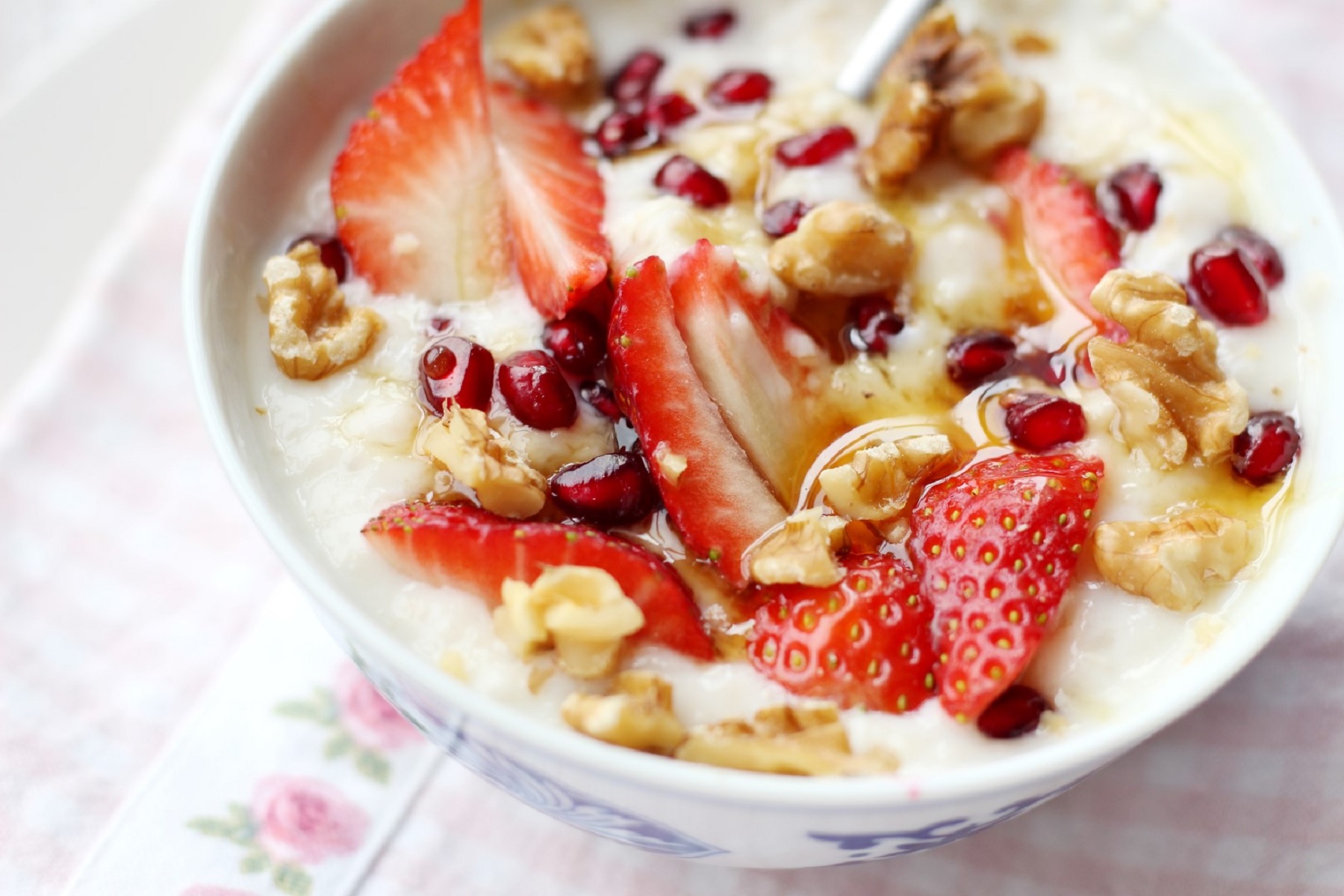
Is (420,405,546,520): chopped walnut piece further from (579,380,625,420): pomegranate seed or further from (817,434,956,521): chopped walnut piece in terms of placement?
(817,434,956,521): chopped walnut piece

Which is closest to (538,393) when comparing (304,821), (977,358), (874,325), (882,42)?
(874,325)

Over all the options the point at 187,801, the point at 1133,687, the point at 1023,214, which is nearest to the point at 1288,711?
the point at 1133,687

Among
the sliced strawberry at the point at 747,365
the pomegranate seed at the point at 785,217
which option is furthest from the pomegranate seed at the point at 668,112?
the sliced strawberry at the point at 747,365

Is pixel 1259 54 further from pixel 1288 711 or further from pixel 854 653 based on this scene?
pixel 854 653

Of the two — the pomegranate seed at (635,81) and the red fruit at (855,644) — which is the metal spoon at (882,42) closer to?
the pomegranate seed at (635,81)

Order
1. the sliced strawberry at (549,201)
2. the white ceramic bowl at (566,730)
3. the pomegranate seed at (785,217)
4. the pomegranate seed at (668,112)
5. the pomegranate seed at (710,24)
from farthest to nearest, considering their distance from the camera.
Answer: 1. the pomegranate seed at (710,24)
2. the pomegranate seed at (668,112)
3. the pomegranate seed at (785,217)
4. the sliced strawberry at (549,201)
5. the white ceramic bowl at (566,730)

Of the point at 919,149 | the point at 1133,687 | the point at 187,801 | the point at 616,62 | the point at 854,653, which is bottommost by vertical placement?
the point at 187,801

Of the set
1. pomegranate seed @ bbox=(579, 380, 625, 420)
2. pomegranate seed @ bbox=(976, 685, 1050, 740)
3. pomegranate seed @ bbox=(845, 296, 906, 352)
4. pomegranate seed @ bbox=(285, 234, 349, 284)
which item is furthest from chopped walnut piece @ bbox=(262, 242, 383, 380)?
pomegranate seed @ bbox=(976, 685, 1050, 740)
